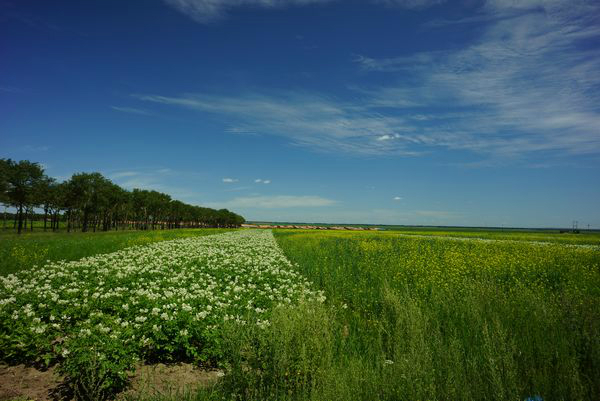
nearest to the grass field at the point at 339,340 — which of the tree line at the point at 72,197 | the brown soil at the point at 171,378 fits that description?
the brown soil at the point at 171,378

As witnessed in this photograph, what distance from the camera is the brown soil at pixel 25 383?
4867 millimetres

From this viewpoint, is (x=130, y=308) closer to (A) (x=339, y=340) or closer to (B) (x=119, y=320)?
(B) (x=119, y=320)

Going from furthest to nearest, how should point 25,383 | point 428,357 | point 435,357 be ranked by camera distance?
point 25,383 → point 435,357 → point 428,357

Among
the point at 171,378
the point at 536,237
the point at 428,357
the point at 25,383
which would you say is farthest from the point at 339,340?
the point at 536,237

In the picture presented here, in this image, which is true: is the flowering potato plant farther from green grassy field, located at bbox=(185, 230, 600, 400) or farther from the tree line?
the tree line

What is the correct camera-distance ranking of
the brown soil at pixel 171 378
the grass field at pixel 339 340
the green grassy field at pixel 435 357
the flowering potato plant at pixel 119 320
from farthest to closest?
the flowering potato plant at pixel 119 320 → the brown soil at pixel 171 378 → the grass field at pixel 339 340 → the green grassy field at pixel 435 357

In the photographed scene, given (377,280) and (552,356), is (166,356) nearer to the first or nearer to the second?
(552,356)

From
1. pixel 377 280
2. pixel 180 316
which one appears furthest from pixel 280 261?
pixel 180 316

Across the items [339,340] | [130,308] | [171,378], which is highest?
[130,308]

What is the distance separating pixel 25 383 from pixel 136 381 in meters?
1.87

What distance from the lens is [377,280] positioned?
1235 cm

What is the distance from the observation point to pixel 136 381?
538 centimetres

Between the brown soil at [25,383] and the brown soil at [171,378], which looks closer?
the brown soil at [25,383]

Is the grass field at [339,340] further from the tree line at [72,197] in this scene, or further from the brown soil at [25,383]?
the tree line at [72,197]
